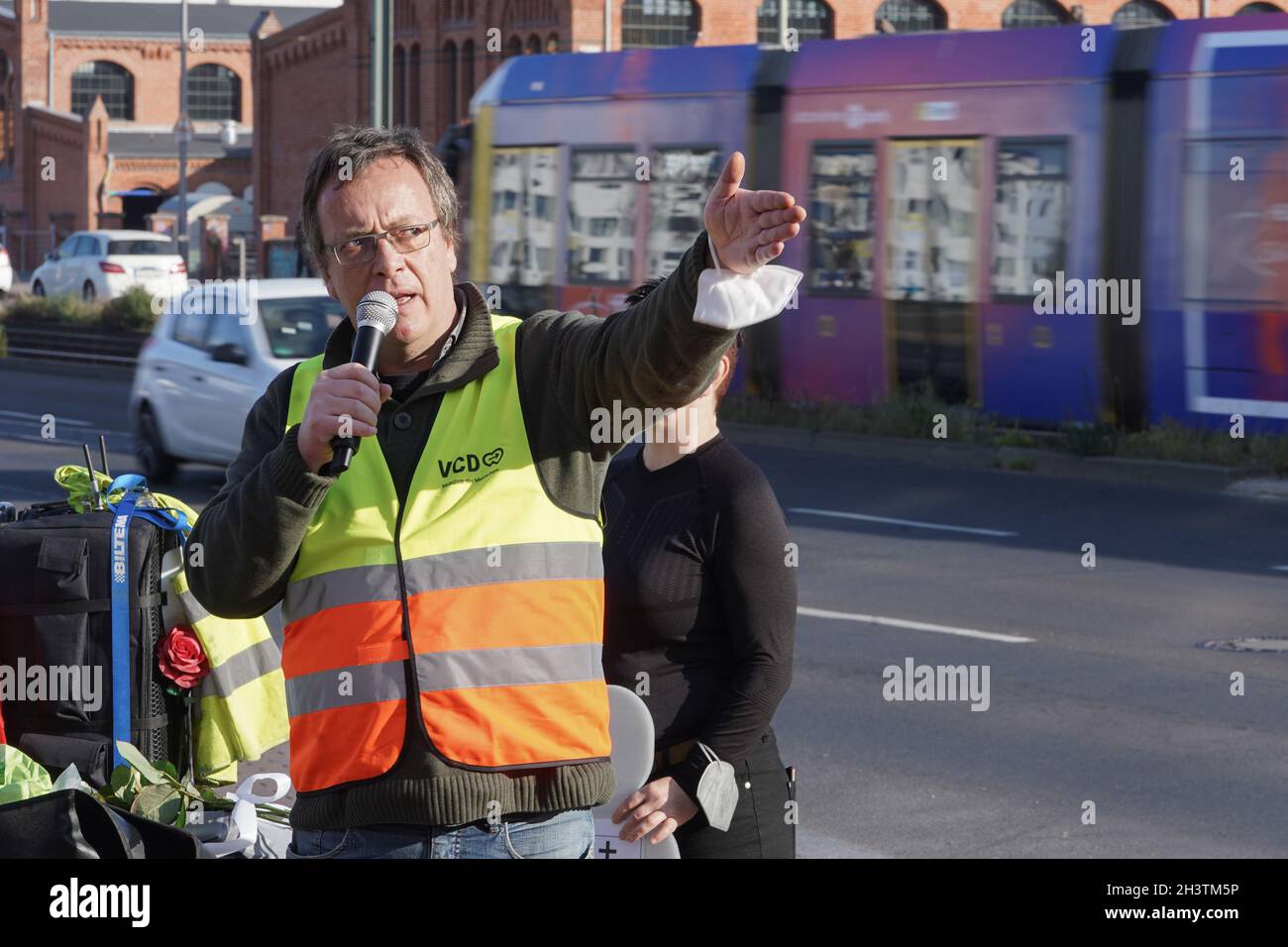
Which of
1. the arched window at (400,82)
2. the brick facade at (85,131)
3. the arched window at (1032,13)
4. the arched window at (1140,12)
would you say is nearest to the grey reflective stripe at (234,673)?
the arched window at (1032,13)

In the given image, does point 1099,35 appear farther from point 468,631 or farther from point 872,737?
point 468,631

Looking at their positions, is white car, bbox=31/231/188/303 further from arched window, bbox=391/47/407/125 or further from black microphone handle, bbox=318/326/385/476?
black microphone handle, bbox=318/326/385/476

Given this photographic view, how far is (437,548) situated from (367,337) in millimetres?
313

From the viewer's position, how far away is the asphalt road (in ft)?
21.8

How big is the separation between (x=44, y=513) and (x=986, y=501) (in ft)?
35.1

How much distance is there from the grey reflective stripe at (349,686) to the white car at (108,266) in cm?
3748

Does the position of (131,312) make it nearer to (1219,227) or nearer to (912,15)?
(1219,227)

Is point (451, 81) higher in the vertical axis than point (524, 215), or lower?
higher

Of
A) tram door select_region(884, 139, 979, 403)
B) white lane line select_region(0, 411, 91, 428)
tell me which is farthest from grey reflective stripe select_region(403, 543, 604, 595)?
white lane line select_region(0, 411, 91, 428)

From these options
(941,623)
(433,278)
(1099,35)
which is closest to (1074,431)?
(1099,35)

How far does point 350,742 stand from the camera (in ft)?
9.18

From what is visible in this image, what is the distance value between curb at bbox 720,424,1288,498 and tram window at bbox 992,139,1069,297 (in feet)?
5.77

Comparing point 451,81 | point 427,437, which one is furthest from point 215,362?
point 451,81

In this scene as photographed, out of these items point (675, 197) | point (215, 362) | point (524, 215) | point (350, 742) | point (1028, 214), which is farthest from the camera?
point (524, 215)
